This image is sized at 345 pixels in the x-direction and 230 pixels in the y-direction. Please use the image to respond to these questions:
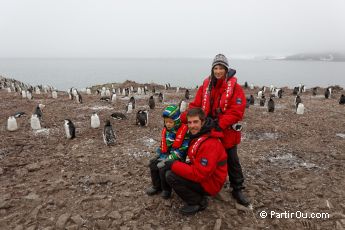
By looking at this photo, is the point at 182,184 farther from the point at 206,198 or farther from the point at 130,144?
the point at 130,144

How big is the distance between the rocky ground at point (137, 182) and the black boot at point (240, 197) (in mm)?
109

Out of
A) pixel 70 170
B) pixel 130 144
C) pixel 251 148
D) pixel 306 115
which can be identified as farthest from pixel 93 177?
pixel 306 115

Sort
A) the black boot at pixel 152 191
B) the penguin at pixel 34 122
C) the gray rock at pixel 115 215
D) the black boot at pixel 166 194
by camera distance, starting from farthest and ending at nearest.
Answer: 1. the penguin at pixel 34 122
2. the black boot at pixel 152 191
3. the black boot at pixel 166 194
4. the gray rock at pixel 115 215

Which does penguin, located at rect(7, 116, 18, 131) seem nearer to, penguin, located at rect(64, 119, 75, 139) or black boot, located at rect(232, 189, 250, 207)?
penguin, located at rect(64, 119, 75, 139)

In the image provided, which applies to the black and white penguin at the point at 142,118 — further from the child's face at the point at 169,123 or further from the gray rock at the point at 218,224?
the gray rock at the point at 218,224

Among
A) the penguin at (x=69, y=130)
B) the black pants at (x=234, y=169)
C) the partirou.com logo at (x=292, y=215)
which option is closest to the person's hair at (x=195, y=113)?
the black pants at (x=234, y=169)

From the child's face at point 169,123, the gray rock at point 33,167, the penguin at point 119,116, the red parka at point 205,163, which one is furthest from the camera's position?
the penguin at point 119,116

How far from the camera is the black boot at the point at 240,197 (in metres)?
5.07

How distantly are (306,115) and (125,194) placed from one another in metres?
10.1

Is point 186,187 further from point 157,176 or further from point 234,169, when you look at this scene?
point 234,169

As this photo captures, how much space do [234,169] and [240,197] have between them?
56cm

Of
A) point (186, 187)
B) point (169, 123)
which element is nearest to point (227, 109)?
point (169, 123)

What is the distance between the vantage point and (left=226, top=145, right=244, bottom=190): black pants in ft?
15.7

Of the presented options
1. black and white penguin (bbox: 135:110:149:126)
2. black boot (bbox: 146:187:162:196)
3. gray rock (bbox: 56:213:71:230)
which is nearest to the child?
black boot (bbox: 146:187:162:196)
